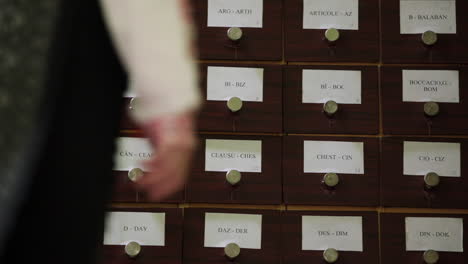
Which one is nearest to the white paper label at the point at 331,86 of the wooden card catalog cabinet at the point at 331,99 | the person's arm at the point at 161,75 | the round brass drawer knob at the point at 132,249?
the wooden card catalog cabinet at the point at 331,99

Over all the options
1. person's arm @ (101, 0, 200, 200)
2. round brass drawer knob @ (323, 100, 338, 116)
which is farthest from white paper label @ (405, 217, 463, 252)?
person's arm @ (101, 0, 200, 200)

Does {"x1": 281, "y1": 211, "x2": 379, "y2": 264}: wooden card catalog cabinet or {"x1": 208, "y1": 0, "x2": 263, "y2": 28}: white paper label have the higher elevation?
{"x1": 208, "y1": 0, "x2": 263, "y2": 28}: white paper label

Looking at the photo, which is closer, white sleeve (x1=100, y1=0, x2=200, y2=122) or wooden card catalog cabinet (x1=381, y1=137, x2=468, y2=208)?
white sleeve (x1=100, y1=0, x2=200, y2=122)

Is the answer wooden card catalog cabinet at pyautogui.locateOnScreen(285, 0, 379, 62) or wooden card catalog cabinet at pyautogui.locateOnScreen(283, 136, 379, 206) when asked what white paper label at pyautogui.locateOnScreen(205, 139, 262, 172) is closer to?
wooden card catalog cabinet at pyautogui.locateOnScreen(283, 136, 379, 206)

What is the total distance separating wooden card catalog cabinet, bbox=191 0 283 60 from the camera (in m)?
2.11

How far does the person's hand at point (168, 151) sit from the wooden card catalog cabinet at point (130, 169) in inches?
61.5

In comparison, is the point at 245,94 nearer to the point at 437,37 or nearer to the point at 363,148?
the point at 363,148

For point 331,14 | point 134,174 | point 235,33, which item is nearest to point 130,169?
point 134,174

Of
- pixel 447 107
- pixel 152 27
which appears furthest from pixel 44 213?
pixel 447 107

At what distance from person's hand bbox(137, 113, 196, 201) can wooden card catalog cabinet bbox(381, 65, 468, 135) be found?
65.3 inches

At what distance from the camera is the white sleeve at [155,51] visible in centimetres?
52

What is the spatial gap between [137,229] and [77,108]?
1614mm

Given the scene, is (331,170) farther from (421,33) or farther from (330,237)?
(421,33)

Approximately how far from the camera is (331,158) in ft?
6.89
